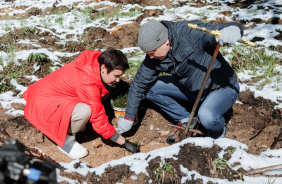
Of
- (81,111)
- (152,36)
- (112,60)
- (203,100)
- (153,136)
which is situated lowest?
(153,136)

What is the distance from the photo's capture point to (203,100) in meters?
2.40

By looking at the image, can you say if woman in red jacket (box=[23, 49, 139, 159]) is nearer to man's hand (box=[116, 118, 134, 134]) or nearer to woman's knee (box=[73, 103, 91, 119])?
woman's knee (box=[73, 103, 91, 119])

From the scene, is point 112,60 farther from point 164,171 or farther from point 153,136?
point 153,136

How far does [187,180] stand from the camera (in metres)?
1.67

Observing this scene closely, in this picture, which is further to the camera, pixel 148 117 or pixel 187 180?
pixel 148 117

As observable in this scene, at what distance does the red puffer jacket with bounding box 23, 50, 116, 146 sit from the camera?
2049 mm

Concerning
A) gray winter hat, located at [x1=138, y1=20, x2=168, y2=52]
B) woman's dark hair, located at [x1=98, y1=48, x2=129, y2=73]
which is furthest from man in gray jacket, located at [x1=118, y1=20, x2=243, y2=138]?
woman's dark hair, located at [x1=98, y1=48, x2=129, y2=73]

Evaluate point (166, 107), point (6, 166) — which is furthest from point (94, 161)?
point (6, 166)

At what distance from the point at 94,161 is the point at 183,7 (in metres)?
4.34

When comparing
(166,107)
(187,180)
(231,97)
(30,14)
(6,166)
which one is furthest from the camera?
(30,14)

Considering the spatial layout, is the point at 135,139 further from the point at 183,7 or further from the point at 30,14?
the point at 30,14

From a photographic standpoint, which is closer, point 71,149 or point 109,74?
A: point 109,74

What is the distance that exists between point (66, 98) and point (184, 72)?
119 cm

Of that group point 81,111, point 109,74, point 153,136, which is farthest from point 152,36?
point 153,136
